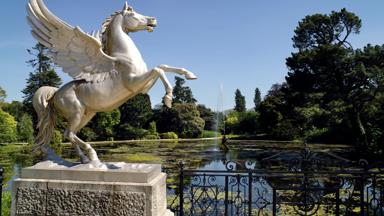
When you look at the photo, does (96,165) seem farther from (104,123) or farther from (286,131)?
(104,123)

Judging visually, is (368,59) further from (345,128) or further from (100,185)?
(100,185)

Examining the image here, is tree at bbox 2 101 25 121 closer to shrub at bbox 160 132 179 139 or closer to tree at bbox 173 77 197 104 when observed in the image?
shrub at bbox 160 132 179 139

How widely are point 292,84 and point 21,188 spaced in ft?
73.7

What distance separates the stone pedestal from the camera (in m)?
3.32

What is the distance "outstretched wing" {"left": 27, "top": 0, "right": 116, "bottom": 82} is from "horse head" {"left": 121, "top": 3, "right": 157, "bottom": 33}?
1.43 feet

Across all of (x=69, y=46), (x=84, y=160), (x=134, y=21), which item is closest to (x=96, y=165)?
(x=84, y=160)

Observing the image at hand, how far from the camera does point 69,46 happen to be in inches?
149

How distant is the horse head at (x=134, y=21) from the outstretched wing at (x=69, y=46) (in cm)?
43

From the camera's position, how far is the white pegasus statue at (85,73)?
12.0 ft

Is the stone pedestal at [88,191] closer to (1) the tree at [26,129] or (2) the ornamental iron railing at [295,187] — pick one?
(2) the ornamental iron railing at [295,187]

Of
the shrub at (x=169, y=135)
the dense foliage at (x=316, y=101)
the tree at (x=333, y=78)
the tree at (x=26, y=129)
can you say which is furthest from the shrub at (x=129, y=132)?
the tree at (x=333, y=78)

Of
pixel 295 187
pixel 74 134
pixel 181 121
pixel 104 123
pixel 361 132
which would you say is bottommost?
pixel 295 187

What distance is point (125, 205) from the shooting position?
3.33 m

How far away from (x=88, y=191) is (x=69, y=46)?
62.4 inches
